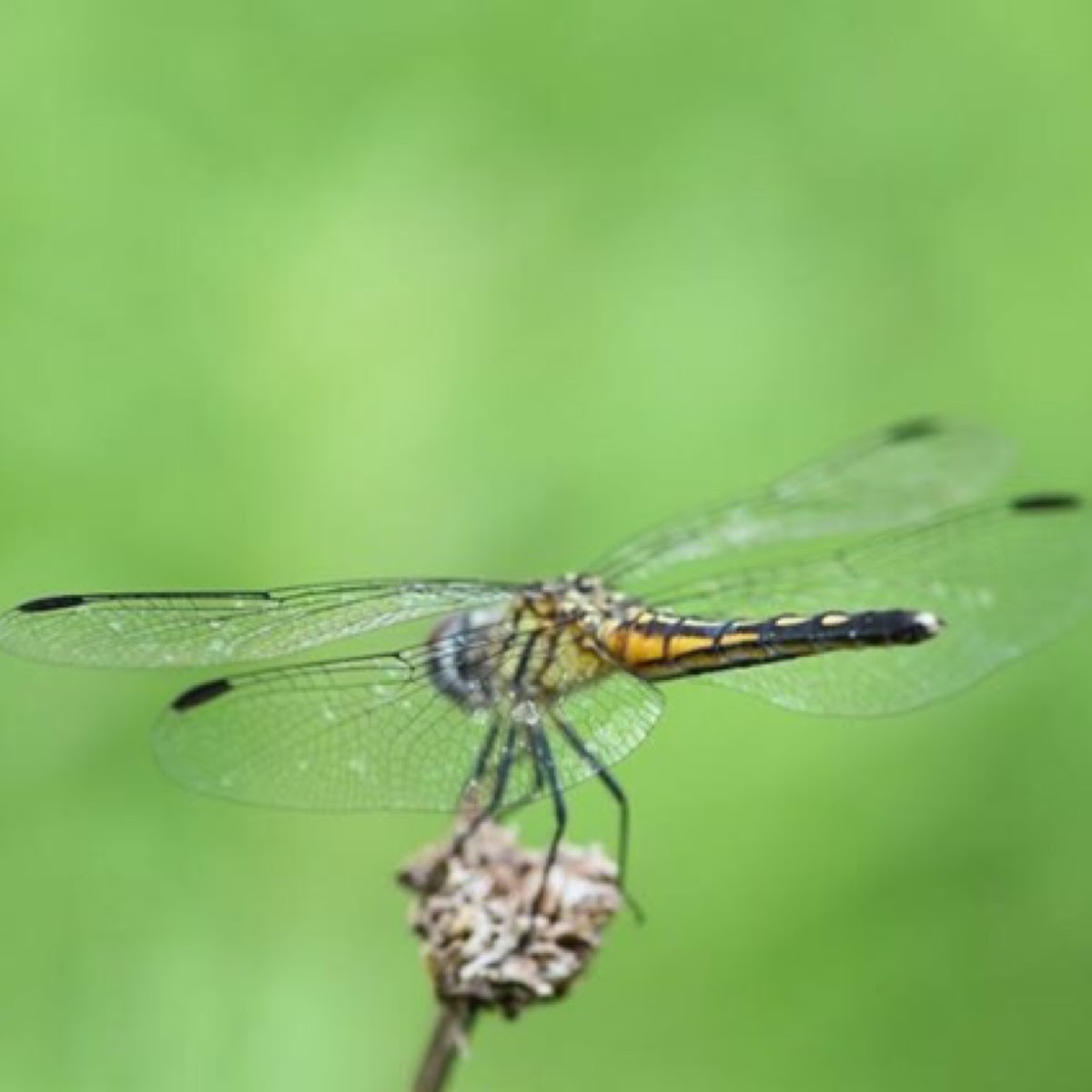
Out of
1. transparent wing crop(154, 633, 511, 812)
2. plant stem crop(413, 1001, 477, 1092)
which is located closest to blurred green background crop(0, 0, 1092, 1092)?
transparent wing crop(154, 633, 511, 812)

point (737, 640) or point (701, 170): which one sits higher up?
point (701, 170)

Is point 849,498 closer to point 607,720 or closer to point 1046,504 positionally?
point 1046,504

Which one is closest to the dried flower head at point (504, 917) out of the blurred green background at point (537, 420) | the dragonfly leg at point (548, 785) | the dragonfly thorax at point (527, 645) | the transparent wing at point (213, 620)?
the dragonfly leg at point (548, 785)

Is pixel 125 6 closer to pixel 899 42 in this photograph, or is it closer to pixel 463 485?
pixel 463 485

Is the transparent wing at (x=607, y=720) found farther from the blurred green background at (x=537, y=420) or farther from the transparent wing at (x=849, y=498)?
the blurred green background at (x=537, y=420)

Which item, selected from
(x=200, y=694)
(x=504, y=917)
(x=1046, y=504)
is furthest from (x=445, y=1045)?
(x=1046, y=504)

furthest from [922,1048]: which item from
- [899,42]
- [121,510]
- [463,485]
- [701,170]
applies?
[899,42]
